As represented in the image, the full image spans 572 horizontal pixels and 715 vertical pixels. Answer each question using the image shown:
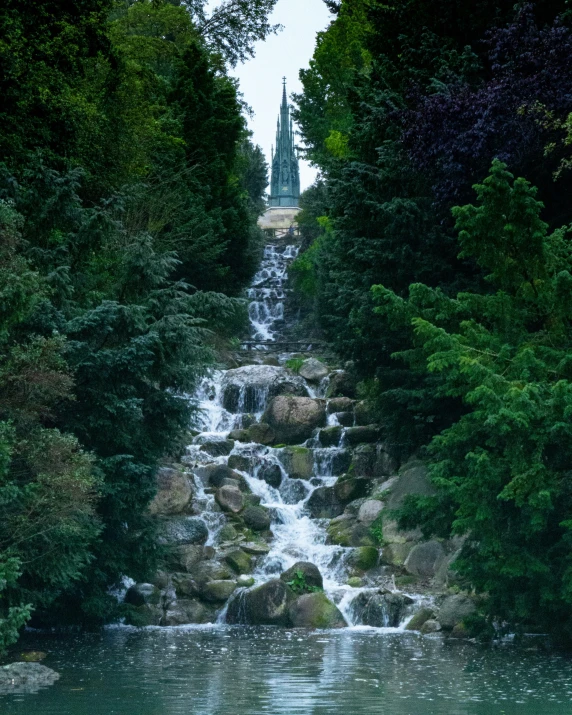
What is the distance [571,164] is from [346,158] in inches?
337

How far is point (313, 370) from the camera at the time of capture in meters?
41.1

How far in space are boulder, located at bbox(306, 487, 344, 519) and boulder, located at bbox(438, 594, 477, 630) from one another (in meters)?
8.82

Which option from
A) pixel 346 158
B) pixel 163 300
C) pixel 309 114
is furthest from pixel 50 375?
pixel 309 114

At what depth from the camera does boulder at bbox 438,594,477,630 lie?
73.3 feet

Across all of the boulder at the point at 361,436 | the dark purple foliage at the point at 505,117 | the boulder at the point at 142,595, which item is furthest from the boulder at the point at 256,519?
the dark purple foliage at the point at 505,117

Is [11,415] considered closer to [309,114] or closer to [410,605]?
[410,605]

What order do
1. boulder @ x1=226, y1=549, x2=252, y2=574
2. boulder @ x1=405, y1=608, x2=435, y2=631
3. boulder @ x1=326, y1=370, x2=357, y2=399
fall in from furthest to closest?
boulder @ x1=326, y1=370, x2=357, y2=399
boulder @ x1=226, y1=549, x2=252, y2=574
boulder @ x1=405, y1=608, x2=435, y2=631

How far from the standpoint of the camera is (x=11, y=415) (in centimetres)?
1775

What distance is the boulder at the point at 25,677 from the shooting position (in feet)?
52.0

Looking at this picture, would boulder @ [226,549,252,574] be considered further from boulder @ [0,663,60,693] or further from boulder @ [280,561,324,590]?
boulder @ [0,663,60,693]

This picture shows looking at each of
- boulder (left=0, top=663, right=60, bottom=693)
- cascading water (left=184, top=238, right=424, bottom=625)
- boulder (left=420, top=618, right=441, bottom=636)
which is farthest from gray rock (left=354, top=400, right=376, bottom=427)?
boulder (left=0, top=663, right=60, bottom=693)

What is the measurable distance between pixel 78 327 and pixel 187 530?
33.6 feet

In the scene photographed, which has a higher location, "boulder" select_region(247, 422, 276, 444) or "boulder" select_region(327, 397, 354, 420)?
"boulder" select_region(327, 397, 354, 420)

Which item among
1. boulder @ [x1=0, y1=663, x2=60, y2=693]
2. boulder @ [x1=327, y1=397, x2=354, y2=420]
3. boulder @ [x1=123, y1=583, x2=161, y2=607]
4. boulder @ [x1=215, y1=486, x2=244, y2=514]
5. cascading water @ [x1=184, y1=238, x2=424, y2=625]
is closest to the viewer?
boulder @ [x1=0, y1=663, x2=60, y2=693]
